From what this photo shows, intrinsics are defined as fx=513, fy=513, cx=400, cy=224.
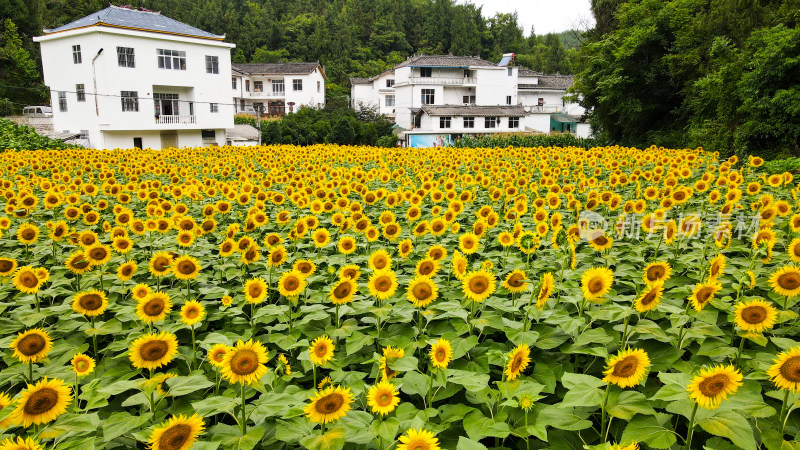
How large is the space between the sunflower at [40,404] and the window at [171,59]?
38.1m

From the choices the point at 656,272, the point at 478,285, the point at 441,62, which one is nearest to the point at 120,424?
the point at 478,285

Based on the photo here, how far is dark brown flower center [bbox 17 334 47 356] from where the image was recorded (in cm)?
222

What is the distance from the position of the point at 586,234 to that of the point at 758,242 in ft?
3.75

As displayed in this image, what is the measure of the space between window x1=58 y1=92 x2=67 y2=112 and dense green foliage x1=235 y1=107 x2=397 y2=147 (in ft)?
42.3

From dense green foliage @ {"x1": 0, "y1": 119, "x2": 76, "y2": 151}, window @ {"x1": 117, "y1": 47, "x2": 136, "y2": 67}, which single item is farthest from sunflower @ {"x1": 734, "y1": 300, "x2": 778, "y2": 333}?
window @ {"x1": 117, "y1": 47, "x2": 136, "y2": 67}

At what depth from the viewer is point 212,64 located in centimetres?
3806

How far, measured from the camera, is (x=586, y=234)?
415 cm

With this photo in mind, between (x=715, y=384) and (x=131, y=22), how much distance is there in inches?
1577

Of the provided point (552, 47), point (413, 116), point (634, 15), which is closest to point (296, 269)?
point (634, 15)

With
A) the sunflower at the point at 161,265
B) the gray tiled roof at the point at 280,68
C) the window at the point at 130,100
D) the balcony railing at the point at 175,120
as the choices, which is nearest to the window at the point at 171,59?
the window at the point at 130,100

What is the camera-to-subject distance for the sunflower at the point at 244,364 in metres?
1.97

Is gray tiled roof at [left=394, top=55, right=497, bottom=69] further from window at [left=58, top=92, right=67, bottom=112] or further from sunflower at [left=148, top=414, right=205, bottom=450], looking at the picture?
sunflower at [left=148, top=414, right=205, bottom=450]

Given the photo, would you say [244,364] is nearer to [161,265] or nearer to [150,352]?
[150,352]

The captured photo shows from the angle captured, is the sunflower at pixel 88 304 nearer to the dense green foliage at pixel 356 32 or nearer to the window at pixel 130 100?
the window at pixel 130 100
